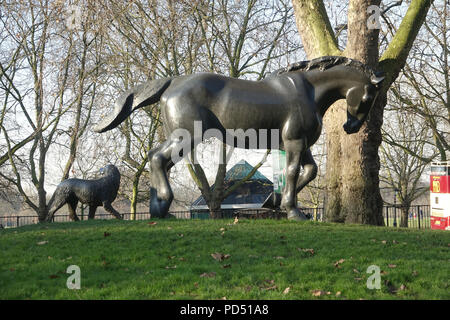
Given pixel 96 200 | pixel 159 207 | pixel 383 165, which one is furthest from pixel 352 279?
pixel 383 165

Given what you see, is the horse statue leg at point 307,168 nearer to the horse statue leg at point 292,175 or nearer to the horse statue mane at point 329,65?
the horse statue leg at point 292,175

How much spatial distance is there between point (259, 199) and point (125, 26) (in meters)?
15.2

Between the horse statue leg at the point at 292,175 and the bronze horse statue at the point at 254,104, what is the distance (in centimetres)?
2

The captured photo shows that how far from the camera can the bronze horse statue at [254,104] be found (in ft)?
23.5

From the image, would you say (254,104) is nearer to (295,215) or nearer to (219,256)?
(295,215)

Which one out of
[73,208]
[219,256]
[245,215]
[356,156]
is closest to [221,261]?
[219,256]

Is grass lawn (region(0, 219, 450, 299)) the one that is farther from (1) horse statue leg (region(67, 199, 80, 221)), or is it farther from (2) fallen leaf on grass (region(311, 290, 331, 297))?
(1) horse statue leg (region(67, 199, 80, 221))

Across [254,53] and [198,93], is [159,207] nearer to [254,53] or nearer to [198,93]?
[198,93]

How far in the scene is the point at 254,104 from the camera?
283 inches

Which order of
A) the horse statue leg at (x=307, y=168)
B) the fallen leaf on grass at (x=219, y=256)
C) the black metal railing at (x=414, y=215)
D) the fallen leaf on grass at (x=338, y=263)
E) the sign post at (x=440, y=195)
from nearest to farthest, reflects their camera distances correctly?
the fallen leaf on grass at (x=338, y=263) < the fallen leaf on grass at (x=219, y=256) < the horse statue leg at (x=307, y=168) < the sign post at (x=440, y=195) < the black metal railing at (x=414, y=215)

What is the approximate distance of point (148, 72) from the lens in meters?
15.7

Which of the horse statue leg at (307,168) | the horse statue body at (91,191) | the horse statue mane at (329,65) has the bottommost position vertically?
the horse statue body at (91,191)

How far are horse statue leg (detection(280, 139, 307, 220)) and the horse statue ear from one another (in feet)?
5.00

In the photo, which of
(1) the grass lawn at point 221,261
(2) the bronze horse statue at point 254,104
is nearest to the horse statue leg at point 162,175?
(2) the bronze horse statue at point 254,104
